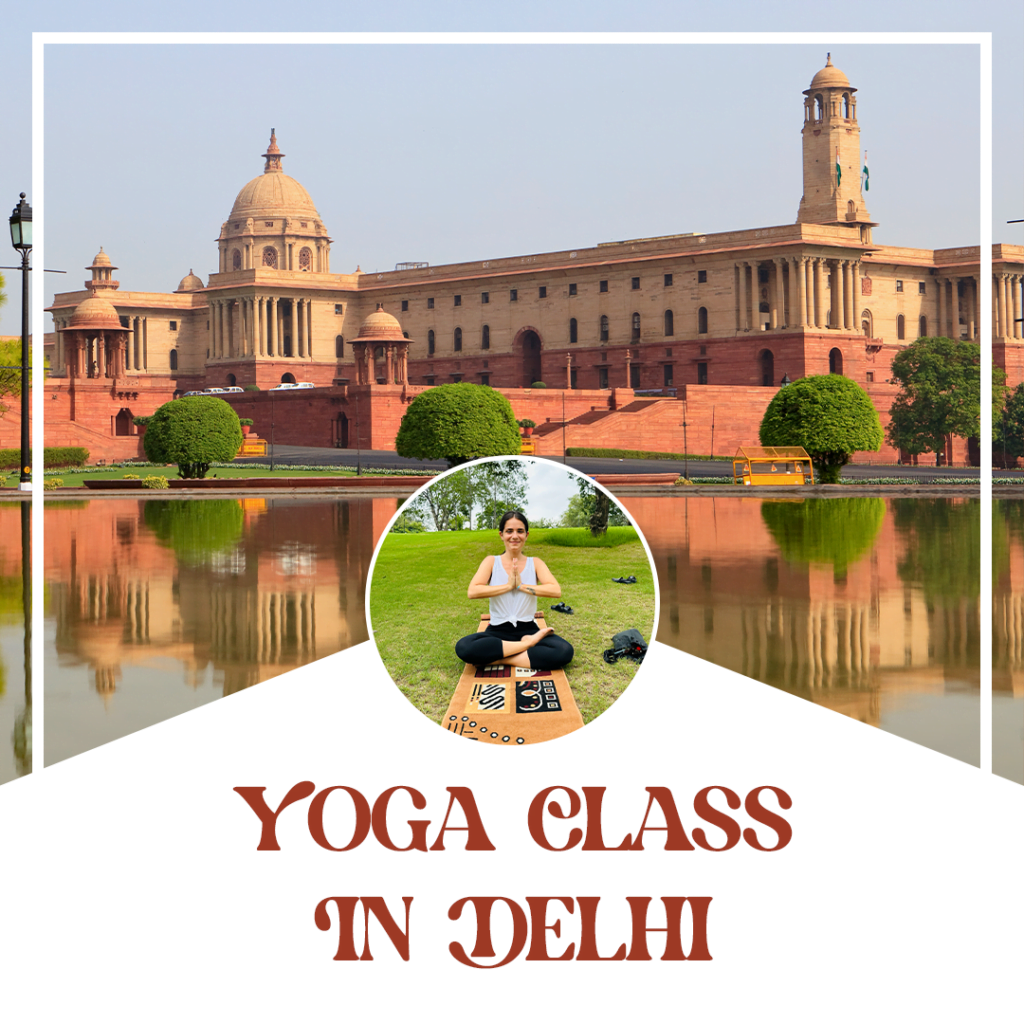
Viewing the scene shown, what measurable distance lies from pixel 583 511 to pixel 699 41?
1969 mm

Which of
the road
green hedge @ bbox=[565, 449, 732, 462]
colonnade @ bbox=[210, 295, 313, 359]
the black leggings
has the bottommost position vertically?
the black leggings

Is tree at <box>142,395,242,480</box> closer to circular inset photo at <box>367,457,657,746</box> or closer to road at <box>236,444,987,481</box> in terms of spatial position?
road at <box>236,444,987,481</box>

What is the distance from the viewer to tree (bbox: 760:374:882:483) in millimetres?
27578

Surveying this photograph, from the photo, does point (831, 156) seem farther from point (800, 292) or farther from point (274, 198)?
point (274, 198)

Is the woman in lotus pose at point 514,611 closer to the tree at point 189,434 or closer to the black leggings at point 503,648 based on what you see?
the black leggings at point 503,648

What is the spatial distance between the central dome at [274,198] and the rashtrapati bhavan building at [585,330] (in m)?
7.83

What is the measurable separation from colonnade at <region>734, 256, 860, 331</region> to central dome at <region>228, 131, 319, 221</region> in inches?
1084

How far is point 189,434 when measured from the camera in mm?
27328

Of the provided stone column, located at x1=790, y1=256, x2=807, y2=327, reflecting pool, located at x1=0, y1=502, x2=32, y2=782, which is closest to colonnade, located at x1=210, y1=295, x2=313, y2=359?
stone column, located at x1=790, y1=256, x2=807, y2=327

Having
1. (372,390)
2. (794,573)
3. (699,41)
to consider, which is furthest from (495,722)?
(372,390)

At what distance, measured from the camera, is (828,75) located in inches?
1976

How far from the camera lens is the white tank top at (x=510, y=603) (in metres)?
3.93

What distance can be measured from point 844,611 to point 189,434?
2048 cm

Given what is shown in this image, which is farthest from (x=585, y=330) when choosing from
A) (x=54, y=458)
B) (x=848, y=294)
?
(x=54, y=458)
